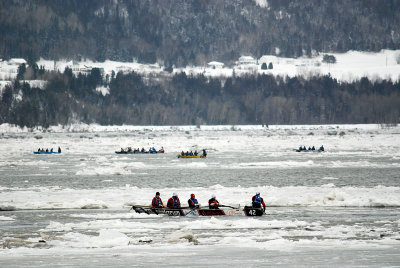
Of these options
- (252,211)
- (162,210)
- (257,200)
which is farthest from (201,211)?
(257,200)

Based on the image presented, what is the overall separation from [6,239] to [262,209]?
14.1 metres

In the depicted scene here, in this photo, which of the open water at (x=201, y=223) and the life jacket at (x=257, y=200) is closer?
the open water at (x=201, y=223)

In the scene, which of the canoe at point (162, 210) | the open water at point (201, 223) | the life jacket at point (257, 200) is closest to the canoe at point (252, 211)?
the life jacket at point (257, 200)

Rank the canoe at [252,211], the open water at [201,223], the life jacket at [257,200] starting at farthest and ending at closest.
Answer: the life jacket at [257,200], the canoe at [252,211], the open water at [201,223]

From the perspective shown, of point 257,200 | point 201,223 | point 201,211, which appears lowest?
point 201,223

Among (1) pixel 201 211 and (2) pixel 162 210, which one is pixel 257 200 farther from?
(2) pixel 162 210

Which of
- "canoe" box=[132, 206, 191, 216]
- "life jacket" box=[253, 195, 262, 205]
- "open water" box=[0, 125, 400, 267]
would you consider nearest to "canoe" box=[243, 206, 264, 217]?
"life jacket" box=[253, 195, 262, 205]

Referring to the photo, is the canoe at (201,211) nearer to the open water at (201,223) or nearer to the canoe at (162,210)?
the canoe at (162,210)

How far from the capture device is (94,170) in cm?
6969

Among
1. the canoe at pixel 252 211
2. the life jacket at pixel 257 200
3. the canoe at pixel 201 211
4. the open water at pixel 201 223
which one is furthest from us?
the canoe at pixel 201 211

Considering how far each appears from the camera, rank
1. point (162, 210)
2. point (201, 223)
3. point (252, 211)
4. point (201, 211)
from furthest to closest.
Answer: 1. point (162, 210)
2. point (201, 211)
3. point (252, 211)
4. point (201, 223)

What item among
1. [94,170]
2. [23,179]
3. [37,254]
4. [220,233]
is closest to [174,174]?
[94,170]

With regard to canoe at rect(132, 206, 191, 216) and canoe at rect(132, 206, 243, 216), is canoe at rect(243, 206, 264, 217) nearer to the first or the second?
canoe at rect(132, 206, 243, 216)

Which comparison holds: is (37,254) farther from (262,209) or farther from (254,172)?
(254,172)
